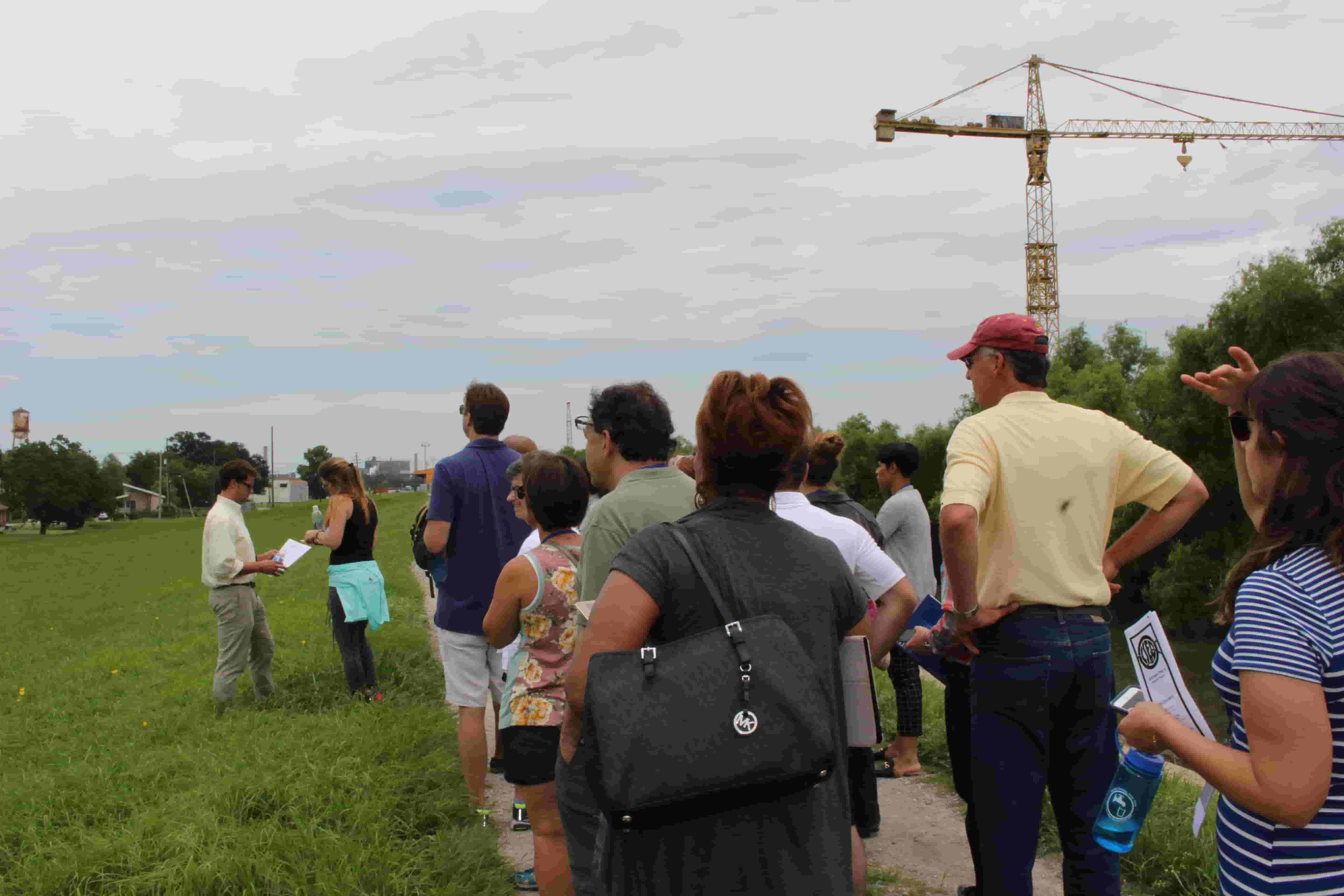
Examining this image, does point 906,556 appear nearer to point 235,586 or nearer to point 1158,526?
point 1158,526

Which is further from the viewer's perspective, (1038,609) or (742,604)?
(1038,609)

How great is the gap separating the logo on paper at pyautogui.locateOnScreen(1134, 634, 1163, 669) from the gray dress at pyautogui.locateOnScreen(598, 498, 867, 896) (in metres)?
0.69

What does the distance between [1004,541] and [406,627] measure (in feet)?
32.4

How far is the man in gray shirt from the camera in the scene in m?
5.77

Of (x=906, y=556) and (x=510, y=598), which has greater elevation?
(x=510, y=598)

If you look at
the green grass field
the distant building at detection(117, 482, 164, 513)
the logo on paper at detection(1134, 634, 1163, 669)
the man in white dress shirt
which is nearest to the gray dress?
the logo on paper at detection(1134, 634, 1163, 669)

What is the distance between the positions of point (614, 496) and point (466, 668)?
2298 millimetres

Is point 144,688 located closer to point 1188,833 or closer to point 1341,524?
point 1188,833

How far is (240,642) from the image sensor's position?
7.54 metres

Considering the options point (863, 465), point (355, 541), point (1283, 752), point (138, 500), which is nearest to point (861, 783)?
point (1283, 752)

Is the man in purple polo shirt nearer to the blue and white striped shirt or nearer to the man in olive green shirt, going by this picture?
the man in olive green shirt

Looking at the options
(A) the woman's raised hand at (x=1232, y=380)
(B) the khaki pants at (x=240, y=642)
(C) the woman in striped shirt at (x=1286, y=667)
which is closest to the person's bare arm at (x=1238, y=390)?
(A) the woman's raised hand at (x=1232, y=380)

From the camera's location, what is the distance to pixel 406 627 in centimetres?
1190

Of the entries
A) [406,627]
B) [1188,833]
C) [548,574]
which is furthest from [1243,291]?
[548,574]
